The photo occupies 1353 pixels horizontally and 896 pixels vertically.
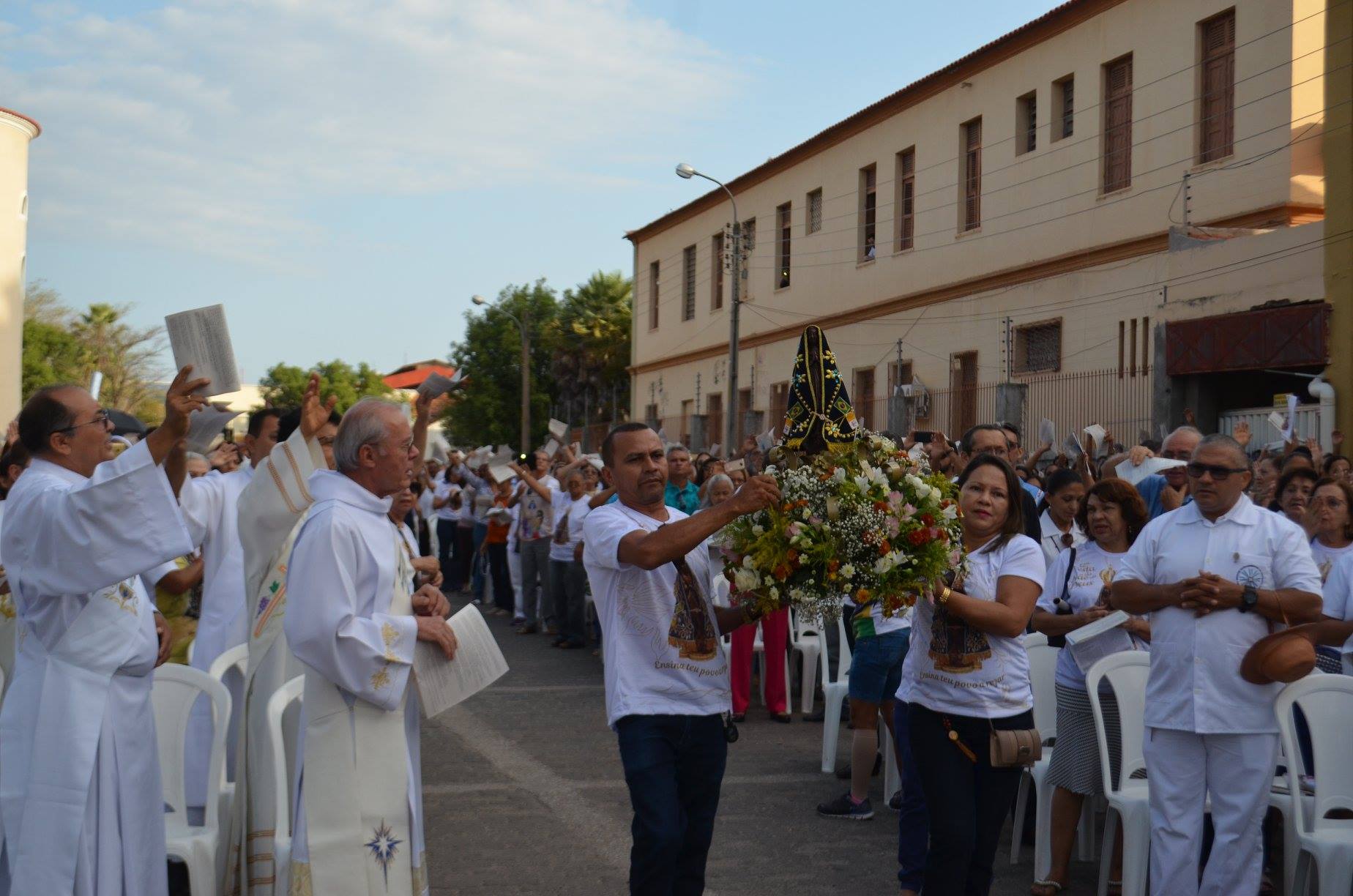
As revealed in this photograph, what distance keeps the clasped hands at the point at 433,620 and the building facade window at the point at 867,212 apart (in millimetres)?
28941

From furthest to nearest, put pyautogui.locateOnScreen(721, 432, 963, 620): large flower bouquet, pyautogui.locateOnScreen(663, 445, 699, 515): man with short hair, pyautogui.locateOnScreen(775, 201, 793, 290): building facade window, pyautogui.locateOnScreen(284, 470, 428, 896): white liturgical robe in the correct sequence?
pyautogui.locateOnScreen(775, 201, 793, 290): building facade window
pyautogui.locateOnScreen(663, 445, 699, 515): man with short hair
pyautogui.locateOnScreen(721, 432, 963, 620): large flower bouquet
pyautogui.locateOnScreen(284, 470, 428, 896): white liturgical robe

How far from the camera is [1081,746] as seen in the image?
6680mm

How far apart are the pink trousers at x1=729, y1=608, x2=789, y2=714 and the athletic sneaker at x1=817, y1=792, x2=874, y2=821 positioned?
3.31 metres

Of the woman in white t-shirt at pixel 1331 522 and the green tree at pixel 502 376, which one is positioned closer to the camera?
the woman in white t-shirt at pixel 1331 522

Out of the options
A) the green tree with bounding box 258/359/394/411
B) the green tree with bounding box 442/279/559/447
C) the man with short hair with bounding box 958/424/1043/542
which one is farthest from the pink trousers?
the green tree with bounding box 258/359/394/411

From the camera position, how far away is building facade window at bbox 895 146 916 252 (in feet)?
102

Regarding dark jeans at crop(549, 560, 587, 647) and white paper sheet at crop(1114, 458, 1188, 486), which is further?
dark jeans at crop(549, 560, 587, 647)

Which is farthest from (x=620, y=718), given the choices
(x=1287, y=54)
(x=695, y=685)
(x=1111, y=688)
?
(x=1287, y=54)

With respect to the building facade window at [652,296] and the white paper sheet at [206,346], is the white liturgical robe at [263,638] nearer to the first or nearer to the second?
the white paper sheet at [206,346]

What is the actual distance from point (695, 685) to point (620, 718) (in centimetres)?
29

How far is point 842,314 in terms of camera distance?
3362 cm

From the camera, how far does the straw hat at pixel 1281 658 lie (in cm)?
536

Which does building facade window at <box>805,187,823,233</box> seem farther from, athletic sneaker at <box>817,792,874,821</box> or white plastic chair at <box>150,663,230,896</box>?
white plastic chair at <box>150,663,230,896</box>

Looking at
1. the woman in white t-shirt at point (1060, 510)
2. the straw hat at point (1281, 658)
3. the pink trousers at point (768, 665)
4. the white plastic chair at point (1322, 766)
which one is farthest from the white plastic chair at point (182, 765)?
the pink trousers at point (768, 665)
